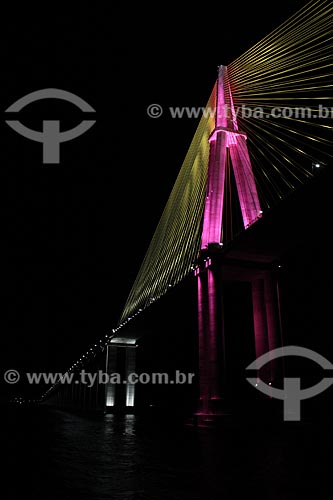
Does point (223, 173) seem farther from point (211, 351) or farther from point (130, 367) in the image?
point (130, 367)

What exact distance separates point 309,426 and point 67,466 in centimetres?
1032

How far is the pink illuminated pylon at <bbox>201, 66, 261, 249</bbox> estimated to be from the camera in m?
17.4

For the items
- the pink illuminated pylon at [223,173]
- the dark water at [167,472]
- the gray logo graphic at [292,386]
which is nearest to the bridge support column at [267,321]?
the gray logo graphic at [292,386]

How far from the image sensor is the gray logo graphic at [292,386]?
17.4 metres

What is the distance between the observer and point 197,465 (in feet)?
21.7

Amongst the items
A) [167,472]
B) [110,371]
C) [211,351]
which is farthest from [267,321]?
[110,371]

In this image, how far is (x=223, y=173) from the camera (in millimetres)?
17953

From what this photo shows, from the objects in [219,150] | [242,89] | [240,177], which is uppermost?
[242,89]

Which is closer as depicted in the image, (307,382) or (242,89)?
(242,89)

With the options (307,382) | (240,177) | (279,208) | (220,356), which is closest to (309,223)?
(279,208)

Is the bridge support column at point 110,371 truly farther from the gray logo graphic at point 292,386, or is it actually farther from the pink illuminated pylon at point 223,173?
the pink illuminated pylon at point 223,173

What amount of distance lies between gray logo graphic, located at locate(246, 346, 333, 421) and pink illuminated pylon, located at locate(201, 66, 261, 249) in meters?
5.28

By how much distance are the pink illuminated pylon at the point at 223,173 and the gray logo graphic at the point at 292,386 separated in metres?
5.28

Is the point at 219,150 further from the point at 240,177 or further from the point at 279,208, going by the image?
the point at 279,208
